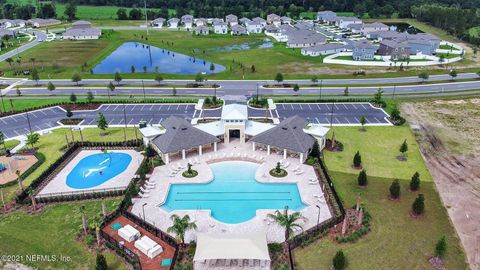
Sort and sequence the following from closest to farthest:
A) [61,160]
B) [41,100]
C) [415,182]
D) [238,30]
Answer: [415,182]
[61,160]
[41,100]
[238,30]

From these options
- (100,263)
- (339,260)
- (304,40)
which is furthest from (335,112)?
(304,40)

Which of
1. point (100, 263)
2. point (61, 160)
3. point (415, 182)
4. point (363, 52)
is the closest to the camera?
point (100, 263)

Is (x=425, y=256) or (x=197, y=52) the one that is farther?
(x=197, y=52)

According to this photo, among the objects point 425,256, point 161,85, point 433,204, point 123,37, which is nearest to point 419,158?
point 433,204

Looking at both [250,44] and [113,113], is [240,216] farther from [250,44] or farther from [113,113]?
[250,44]

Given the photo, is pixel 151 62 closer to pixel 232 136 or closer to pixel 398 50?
pixel 232 136

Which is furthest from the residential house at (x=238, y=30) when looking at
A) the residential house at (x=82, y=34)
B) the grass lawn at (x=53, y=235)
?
the grass lawn at (x=53, y=235)

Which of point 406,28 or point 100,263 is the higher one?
point 406,28
